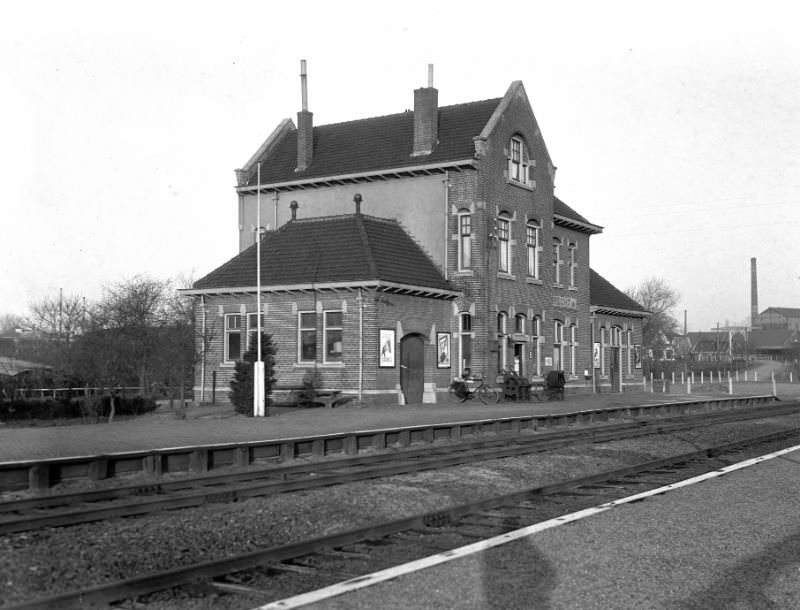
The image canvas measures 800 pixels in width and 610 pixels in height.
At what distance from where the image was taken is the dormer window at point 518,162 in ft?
123

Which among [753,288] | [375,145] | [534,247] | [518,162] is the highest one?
[753,288]

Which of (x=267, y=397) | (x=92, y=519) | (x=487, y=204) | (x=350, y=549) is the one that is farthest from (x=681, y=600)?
(x=487, y=204)

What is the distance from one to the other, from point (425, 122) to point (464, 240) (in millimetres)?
4769

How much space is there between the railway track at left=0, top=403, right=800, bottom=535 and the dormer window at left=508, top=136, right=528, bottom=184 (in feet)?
57.0

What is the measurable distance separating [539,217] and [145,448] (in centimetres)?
2583

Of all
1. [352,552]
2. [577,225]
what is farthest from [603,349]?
[352,552]

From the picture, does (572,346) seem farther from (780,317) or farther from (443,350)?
(780,317)

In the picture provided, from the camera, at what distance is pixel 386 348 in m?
31.9

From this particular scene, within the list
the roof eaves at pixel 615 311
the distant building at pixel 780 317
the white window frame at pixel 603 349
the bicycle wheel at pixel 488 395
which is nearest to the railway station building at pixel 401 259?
the bicycle wheel at pixel 488 395

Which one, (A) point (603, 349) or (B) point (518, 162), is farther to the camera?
(A) point (603, 349)

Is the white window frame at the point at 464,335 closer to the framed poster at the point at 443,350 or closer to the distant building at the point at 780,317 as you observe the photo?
the framed poster at the point at 443,350

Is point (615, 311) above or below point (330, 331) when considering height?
above

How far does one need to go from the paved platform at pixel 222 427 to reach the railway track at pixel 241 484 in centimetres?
283

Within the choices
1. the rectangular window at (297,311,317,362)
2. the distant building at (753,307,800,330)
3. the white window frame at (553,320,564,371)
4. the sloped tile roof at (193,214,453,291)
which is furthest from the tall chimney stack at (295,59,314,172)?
the distant building at (753,307,800,330)
